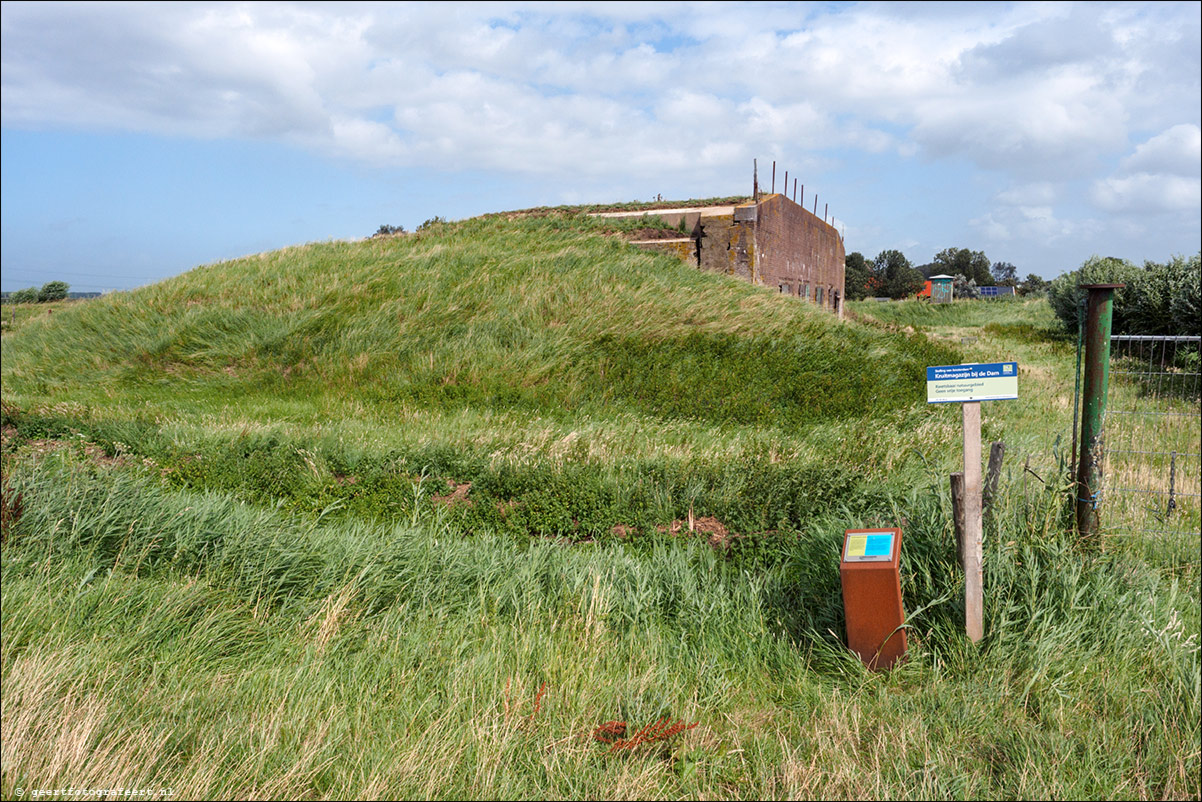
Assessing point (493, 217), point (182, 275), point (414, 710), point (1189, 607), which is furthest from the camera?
point (493, 217)

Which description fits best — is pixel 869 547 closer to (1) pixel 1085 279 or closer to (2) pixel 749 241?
(2) pixel 749 241

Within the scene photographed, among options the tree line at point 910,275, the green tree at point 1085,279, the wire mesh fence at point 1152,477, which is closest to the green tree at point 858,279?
the tree line at point 910,275

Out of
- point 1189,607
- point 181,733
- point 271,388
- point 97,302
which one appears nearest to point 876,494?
point 1189,607

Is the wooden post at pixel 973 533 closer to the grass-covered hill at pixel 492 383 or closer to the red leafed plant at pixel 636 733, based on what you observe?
the red leafed plant at pixel 636 733

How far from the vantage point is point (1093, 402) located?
4293 millimetres

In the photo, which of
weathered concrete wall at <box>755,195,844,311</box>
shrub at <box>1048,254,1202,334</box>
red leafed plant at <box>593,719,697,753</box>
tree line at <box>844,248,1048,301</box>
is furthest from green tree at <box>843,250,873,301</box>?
red leafed plant at <box>593,719,697,753</box>

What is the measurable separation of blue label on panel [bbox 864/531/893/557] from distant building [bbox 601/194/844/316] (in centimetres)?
1345

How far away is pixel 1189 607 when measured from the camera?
13.5 feet

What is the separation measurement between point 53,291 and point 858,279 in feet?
140

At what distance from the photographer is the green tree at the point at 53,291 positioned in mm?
34406

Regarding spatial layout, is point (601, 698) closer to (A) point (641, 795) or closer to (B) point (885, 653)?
(A) point (641, 795)

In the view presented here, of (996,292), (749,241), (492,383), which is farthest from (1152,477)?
(996,292)

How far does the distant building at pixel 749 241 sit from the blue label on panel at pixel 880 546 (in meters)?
13.4

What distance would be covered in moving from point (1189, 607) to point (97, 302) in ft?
62.5
